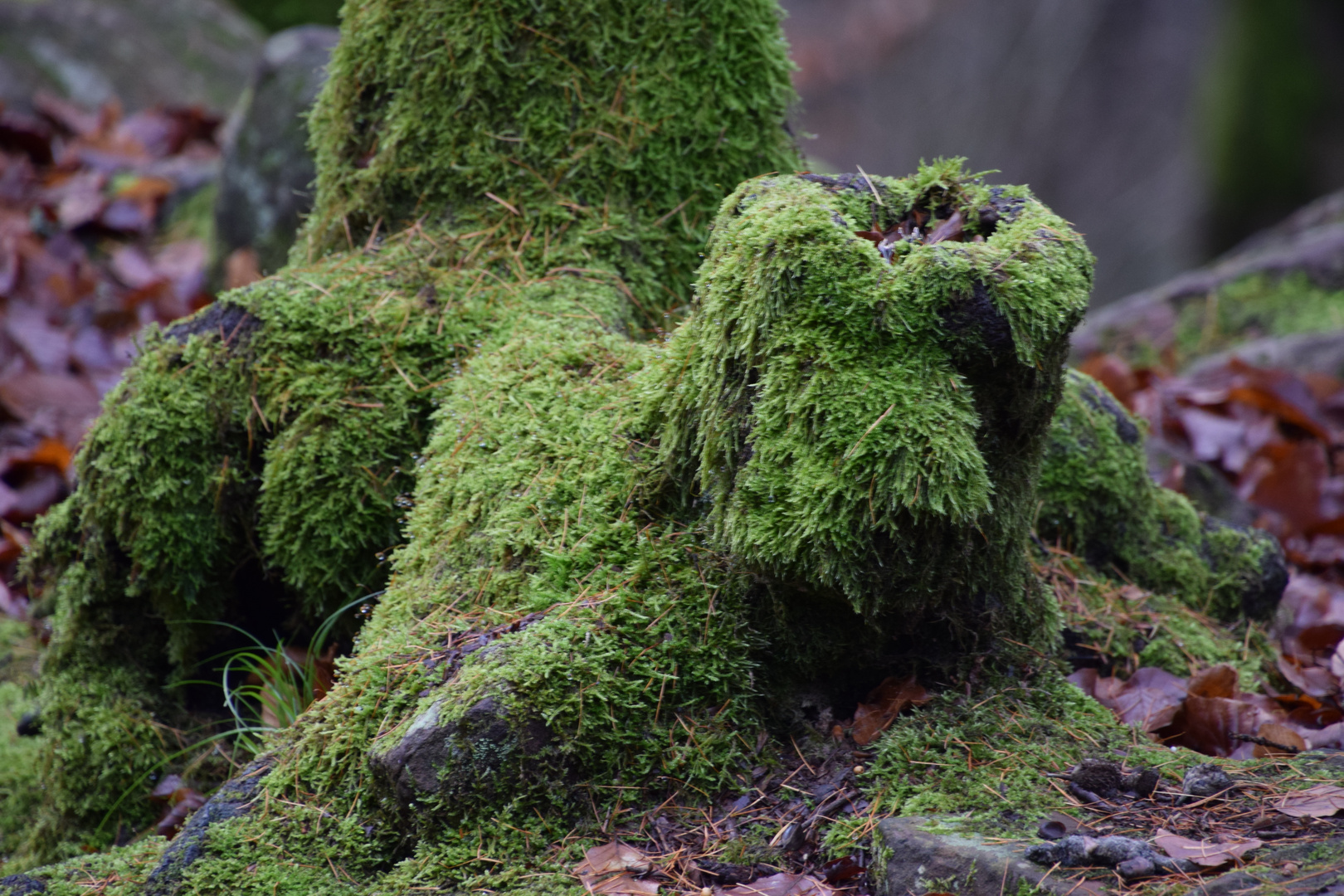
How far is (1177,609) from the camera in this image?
2867mm

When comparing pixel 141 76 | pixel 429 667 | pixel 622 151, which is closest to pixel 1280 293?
pixel 622 151

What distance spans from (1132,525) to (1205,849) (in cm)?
140

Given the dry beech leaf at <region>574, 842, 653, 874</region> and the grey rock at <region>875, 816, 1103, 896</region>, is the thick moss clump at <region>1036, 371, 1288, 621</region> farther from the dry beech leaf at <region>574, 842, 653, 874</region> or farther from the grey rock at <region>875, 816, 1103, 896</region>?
the dry beech leaf at <region>574, 842, 653, 874</region>

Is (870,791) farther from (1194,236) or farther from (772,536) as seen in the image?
(1194,236)

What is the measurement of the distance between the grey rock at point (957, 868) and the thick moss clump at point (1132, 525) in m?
1.22

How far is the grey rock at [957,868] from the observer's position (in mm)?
1702

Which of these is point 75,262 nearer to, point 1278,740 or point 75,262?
point 75,262

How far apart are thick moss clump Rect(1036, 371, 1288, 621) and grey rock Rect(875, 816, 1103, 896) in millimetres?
1216

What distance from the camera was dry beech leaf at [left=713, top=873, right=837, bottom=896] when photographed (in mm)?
1832

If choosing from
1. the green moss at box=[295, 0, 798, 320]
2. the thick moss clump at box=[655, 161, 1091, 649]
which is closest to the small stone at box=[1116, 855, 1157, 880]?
the thick moss clump at box=[655, 161, 1091, 649]

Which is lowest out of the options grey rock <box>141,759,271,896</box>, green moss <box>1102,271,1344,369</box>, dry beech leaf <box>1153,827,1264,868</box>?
Answer: grey rock <box>141,759,271,896</box>

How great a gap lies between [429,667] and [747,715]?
64cm

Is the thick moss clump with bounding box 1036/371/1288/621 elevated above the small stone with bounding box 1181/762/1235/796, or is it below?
above

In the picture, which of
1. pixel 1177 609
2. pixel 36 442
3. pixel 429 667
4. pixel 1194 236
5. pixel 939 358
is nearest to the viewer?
pixel 939 358
